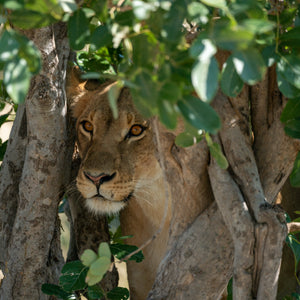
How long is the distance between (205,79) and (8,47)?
452mm

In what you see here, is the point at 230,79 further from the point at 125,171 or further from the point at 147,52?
the point at 125,171

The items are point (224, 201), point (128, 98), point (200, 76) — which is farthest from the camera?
point (128, 98)

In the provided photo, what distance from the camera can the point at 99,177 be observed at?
3.03 metres

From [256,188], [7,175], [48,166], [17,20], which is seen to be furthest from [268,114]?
[7,175]

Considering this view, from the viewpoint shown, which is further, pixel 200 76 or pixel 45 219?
pixel 45 219

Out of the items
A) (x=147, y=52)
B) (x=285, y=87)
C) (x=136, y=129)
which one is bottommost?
(x=136, y=129)

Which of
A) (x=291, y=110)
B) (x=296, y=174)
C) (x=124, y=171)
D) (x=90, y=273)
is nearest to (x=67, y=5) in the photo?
(x=90, y=273)

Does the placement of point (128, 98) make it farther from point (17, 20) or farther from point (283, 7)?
point (17, 20)

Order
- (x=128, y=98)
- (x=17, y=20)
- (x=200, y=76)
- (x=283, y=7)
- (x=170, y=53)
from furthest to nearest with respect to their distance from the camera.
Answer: (x=128, y=98) → (x=283, y=7) → (x=17, y=20) → (x=170, y=53) → (x=200, y=76)

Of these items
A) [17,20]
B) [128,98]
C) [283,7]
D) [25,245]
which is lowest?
[25,245]

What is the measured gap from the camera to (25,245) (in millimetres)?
2703

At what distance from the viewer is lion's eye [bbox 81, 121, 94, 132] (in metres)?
3.40

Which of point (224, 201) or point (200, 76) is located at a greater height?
point (200, 76)

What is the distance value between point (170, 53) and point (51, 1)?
290 mm
